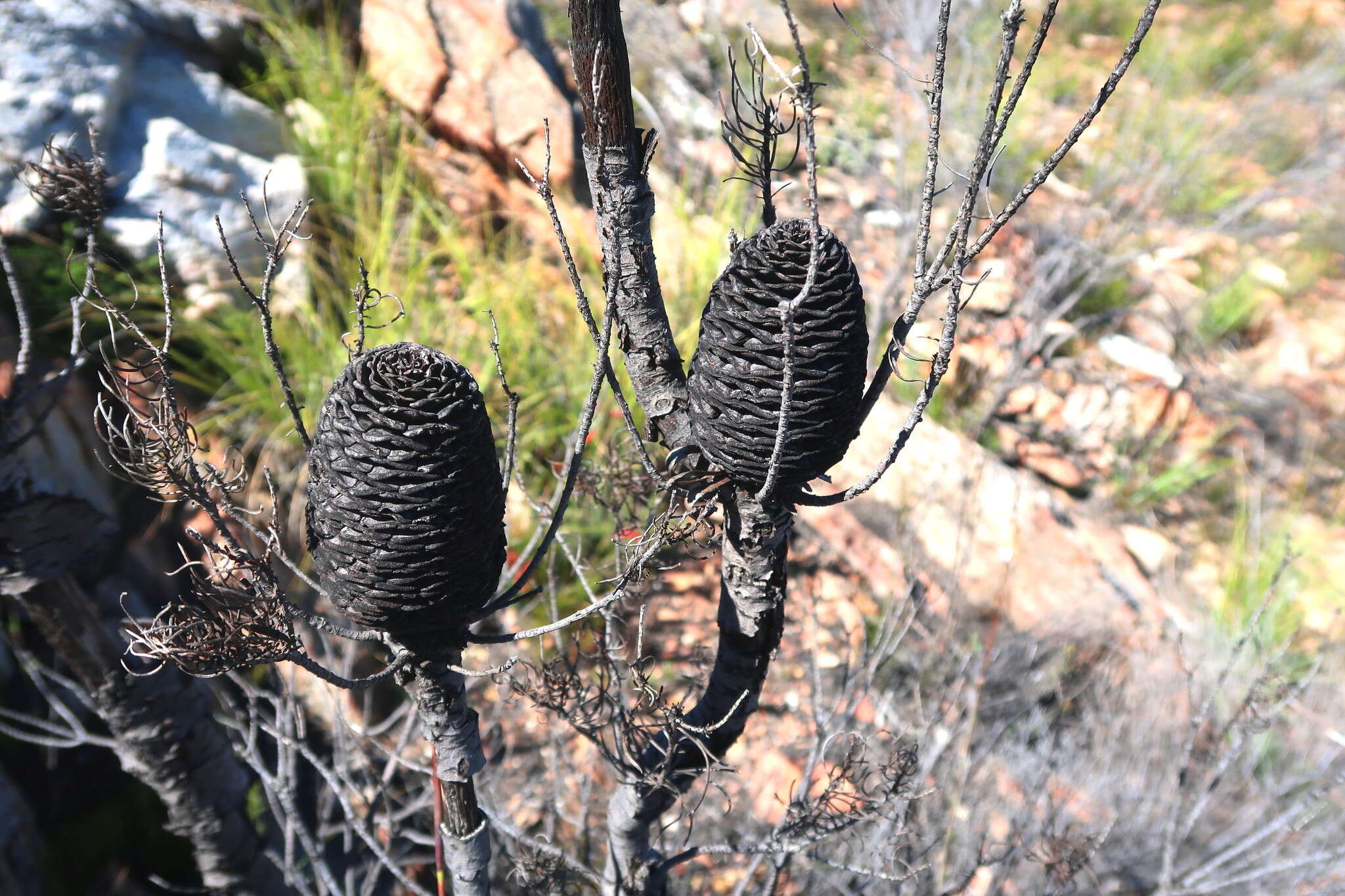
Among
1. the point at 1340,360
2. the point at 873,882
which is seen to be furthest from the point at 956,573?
the point at 1340,360

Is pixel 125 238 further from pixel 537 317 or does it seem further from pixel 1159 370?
pixel 1159 370

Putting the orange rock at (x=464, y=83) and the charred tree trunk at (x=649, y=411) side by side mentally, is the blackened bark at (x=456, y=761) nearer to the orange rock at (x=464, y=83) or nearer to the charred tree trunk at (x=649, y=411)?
the charred tree trunk at (x=649, y=411)

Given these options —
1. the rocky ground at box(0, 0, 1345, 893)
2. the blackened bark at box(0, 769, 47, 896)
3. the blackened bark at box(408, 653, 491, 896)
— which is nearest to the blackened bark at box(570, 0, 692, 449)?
the blackened bark at box(408, 653, 491, 896)

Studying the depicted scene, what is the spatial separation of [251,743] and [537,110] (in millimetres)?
2696

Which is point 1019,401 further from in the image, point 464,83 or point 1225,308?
point 464,83

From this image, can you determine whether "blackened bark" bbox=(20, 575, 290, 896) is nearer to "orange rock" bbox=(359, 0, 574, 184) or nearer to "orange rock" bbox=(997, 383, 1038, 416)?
"orange rock" bbox=(359, 0, 574, 184)

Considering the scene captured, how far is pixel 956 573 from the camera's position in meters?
2.45

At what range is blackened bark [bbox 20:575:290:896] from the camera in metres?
1.50

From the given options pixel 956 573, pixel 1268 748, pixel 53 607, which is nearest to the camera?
A: pixel 53 607

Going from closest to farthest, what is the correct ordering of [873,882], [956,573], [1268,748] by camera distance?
[873,882] → [956,573] → [1268,748]

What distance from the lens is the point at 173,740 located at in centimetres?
162

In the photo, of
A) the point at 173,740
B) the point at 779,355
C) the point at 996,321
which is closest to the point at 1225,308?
the point at 996,321

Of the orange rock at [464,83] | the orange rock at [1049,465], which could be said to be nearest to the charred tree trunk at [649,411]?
the orange rock at [464,83]

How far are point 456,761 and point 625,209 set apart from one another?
704 mm
